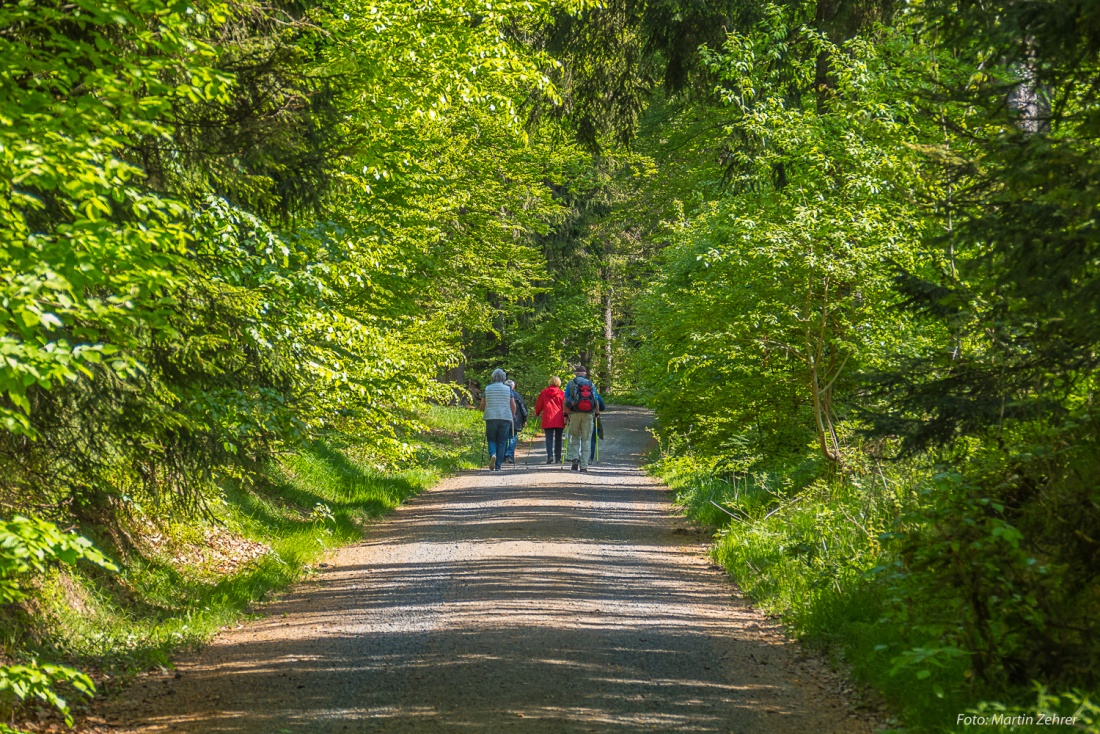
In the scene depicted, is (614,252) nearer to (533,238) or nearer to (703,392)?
(533,238)

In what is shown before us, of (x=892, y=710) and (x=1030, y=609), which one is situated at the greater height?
(x=1030, y=609)

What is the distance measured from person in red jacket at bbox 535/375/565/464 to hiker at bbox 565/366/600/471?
0.31 m

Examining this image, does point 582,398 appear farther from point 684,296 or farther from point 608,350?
point 608,350

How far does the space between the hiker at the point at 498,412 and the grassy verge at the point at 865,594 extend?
6758 millimetres

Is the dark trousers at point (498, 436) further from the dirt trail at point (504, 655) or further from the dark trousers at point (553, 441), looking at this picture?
the dirt trail at point (504, 655)

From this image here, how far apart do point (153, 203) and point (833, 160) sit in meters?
8.80

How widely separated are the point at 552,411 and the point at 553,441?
1197 millimetres

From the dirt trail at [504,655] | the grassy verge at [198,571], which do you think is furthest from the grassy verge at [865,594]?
the grassy verge at [198,571]

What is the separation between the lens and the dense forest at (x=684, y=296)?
5.21 metres

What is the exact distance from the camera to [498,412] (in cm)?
2027

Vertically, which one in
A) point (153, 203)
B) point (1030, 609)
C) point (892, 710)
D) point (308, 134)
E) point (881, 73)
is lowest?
point (892, 710)

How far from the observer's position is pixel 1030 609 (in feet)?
18.3

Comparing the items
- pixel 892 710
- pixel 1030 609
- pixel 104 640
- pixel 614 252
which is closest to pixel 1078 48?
pixel 1030 609

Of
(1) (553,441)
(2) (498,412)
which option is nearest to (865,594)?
(2) (498,412)
